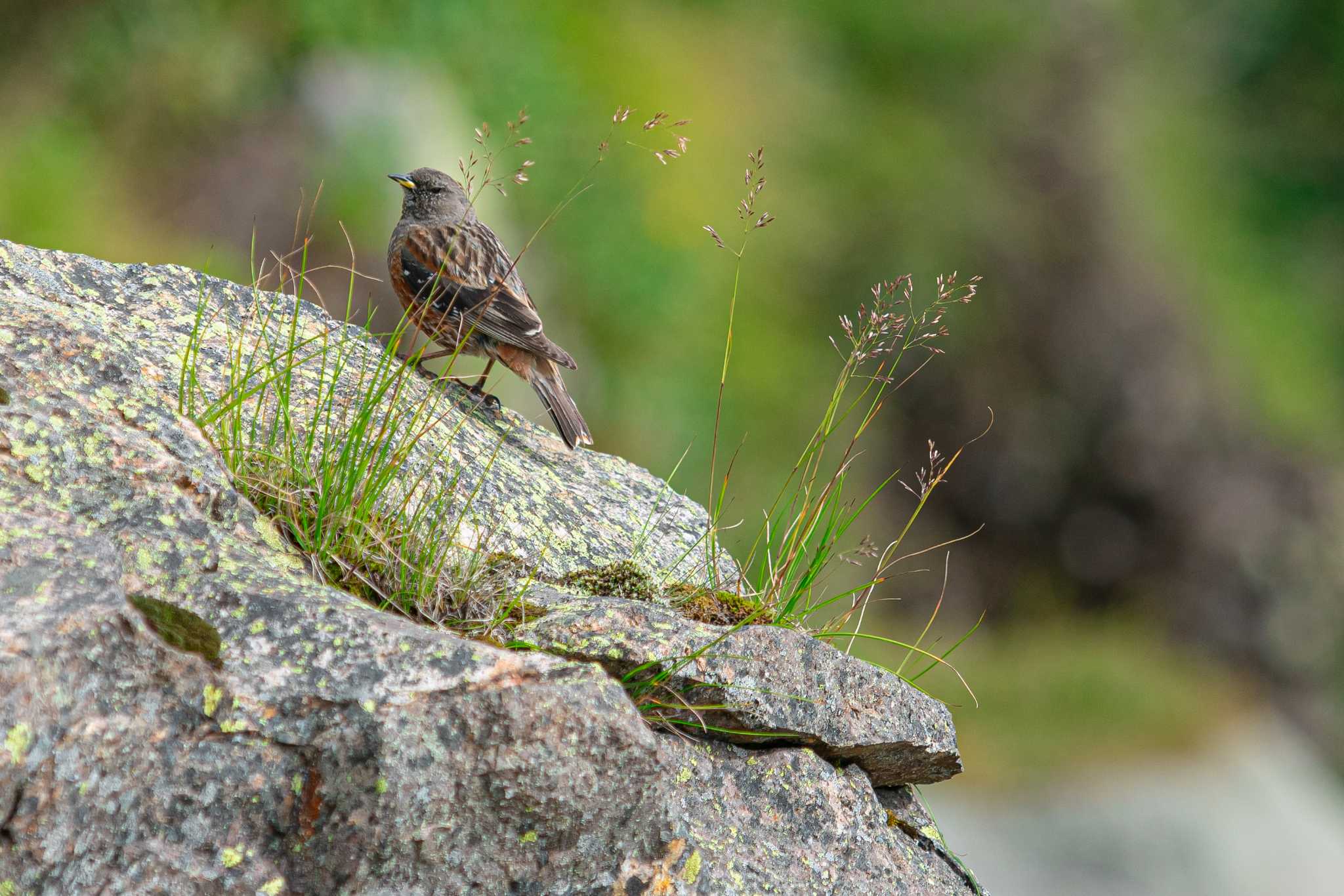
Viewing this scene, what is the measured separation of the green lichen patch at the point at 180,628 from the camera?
2725 millimetres

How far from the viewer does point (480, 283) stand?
6.56 metres

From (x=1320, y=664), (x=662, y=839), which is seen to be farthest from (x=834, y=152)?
(x=662, y=839)

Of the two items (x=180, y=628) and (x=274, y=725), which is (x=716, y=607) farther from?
(x=180, y=628)

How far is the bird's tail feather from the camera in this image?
18.7 feet

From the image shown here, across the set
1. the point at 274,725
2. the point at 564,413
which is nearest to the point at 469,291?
the point at 564,413

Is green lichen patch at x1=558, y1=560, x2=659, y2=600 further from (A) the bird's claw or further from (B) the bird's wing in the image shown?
(B) the bird's wing

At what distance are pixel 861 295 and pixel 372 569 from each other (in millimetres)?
13968

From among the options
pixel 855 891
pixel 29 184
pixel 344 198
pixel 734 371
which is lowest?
pixel 855 891

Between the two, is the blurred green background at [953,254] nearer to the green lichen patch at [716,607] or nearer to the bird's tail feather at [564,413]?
the bird's tail feather at [564,413]

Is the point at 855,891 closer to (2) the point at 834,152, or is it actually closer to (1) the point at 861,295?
(1) the point at 861,295

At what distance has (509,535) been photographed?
4086 millimetres

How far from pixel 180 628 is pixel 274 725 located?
1.03 feet

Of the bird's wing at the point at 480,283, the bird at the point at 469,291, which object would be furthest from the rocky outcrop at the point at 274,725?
the bird's wing at the point at 480,283

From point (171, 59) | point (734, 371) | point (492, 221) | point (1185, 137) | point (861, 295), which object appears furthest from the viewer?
point (1185, 137)
